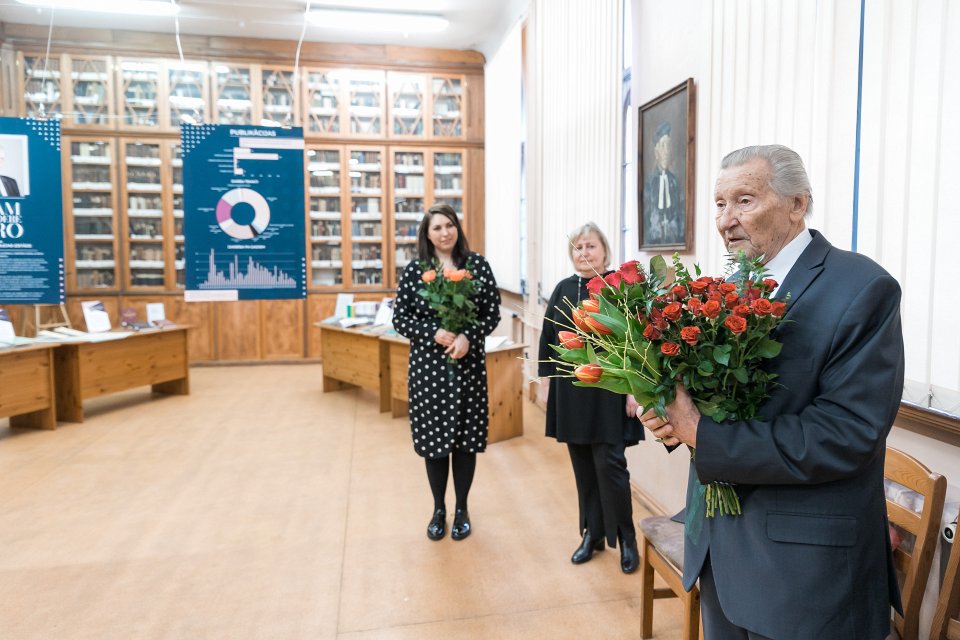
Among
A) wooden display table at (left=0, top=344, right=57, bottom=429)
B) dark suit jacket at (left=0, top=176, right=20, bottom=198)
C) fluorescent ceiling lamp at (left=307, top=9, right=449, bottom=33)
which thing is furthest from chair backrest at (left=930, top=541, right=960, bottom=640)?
fluorescent ceiling lamp at (left=307, top=9, right=449, bottom=33)

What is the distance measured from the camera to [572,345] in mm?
1253

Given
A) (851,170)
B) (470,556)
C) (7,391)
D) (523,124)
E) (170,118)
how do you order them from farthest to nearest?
(170,118)
(523,124)
(7,391)
(470,556)
(851,170)

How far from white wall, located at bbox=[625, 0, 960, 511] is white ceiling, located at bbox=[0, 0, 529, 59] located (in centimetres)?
448

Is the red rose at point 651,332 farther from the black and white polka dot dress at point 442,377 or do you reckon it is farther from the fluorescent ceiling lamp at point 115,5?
the fluorescent ceiling lamp at point 115,5

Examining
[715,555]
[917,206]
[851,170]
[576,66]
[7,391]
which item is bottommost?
[7,391]

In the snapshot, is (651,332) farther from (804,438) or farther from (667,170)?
(667,170)

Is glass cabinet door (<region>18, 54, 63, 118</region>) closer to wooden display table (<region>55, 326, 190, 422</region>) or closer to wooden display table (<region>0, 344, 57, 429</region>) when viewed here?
wooden display table (<region>55, 326, 190, 422</region>)

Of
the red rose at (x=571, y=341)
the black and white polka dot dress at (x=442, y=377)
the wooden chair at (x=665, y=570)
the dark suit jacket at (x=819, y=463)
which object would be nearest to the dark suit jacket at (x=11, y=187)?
the black and white polka dot dress at (x=442, y=377)

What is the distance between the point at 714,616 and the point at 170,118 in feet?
28.2

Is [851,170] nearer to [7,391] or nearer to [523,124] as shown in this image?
[523,124]

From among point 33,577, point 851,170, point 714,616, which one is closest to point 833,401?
point 714,616

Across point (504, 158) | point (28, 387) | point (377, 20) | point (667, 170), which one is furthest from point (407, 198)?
point (667, 170)

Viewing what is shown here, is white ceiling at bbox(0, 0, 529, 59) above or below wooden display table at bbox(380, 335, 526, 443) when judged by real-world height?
above

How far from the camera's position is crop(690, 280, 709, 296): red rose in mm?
1168
